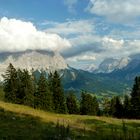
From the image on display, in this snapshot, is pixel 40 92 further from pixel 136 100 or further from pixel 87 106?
pixel 87 106

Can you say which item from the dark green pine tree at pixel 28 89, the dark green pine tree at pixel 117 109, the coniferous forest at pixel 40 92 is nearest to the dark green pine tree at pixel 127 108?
the coniferous forest at pixel 40 92

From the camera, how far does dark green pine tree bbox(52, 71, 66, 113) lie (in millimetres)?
113562

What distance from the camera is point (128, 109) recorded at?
409 feet

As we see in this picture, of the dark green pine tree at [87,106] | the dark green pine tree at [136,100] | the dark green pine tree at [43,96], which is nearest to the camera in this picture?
the dark green pine tree at [43,96]

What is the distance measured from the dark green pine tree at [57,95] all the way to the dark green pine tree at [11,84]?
1217 centimetres

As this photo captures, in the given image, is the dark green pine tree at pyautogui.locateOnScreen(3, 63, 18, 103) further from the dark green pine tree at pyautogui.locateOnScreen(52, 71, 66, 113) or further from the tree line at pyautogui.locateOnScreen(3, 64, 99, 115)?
the dark green pine tree at pyautogui.locateOnScreen(52, 71, 66, 113)

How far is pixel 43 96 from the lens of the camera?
109 m

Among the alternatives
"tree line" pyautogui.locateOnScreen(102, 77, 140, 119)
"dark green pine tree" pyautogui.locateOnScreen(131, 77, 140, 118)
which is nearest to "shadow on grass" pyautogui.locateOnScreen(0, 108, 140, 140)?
"dark green pine tree" pyautogui.locateOnScreen(131, 77, 140, 118)

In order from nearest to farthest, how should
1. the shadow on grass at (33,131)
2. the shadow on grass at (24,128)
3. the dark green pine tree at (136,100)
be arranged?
1. the shadow on grass at (33,131)
2. the shadow on grass at (24,128)
3. the dark green pine tree at (136,100)

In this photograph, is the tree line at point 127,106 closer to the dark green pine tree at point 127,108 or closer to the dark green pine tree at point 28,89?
Result: the dark green pine tree at point 127,108

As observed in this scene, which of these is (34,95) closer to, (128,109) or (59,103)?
(59,103)

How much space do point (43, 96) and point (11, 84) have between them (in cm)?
1068

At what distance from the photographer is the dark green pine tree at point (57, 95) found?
113562 millimetres

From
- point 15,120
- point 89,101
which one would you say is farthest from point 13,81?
point 15,120
